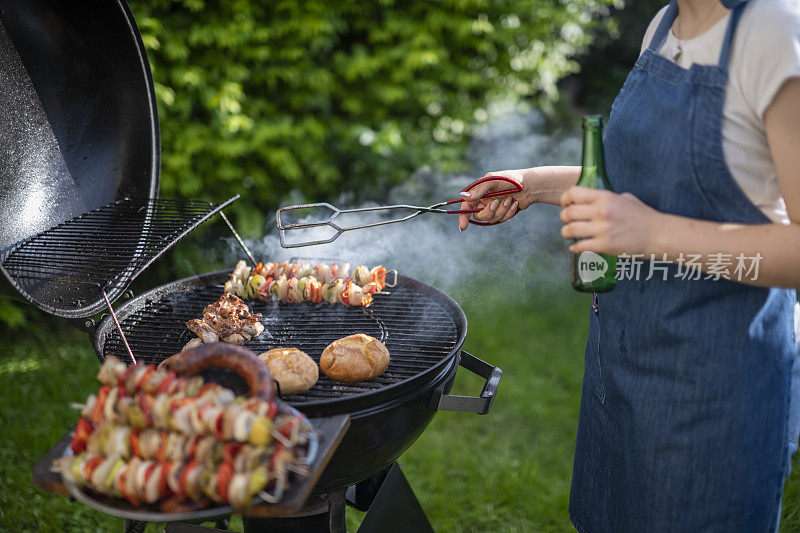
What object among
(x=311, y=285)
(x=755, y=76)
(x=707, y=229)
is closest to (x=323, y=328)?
(x=311, y=285)

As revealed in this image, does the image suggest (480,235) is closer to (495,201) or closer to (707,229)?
(495,201)

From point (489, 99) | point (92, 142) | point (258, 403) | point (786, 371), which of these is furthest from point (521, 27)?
point (258, 403)

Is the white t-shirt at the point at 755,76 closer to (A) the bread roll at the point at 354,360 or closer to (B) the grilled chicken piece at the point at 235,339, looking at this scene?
(A) the bread roll at the point at 354,360

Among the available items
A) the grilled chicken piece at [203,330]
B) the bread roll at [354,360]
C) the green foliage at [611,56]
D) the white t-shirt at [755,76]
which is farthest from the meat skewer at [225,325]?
the green foliage at [611,56]

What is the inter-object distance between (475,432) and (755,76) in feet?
10.6

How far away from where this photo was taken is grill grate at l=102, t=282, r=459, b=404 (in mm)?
2293

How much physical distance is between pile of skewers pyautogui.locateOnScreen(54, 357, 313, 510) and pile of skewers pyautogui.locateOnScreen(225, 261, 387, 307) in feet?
4.13

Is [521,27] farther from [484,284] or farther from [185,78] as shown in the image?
[185,78]

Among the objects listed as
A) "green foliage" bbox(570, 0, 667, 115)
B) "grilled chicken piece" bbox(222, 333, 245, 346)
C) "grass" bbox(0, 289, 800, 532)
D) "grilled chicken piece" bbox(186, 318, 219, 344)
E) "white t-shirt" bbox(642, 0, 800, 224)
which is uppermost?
"white t-shirt" bbox(642, 0, 800, 224)

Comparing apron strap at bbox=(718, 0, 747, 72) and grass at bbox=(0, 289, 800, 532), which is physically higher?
apron strap at bbox=(718, 0, 747, 72)

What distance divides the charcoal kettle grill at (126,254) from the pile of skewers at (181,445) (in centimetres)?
47

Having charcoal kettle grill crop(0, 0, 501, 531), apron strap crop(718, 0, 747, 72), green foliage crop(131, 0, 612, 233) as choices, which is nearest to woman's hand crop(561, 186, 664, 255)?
apron strap crop(718, 0, 747, 72)

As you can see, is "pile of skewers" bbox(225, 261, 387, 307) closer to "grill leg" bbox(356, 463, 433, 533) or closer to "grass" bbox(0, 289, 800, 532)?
"grill leg" bbox(356, 463, 433, 533)

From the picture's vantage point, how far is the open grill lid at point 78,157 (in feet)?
7.50
